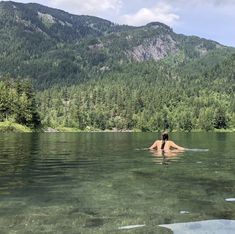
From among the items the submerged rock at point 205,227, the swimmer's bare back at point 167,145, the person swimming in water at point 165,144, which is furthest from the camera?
the swimmer's bare back at point 167,145

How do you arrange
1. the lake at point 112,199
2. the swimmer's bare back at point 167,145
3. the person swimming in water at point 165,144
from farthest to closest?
1. the swimmer's bare back at point 167,145
2. the person swimming in water at point 165,144
3. the lake at point 112,199

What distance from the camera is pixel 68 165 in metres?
43.1

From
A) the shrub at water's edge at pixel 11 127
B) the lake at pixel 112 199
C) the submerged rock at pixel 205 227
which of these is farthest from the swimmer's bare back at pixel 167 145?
the shrub at water's edge at pixel 11 127

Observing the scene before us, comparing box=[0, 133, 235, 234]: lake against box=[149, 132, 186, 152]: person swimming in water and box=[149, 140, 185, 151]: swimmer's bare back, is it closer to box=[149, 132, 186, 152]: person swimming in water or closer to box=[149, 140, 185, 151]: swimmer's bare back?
box=[149, 132, 186, 152]: person swimming in water

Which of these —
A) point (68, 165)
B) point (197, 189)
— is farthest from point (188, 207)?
point (68, 165)

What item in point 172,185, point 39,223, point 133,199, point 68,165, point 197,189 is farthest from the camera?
point 68,165

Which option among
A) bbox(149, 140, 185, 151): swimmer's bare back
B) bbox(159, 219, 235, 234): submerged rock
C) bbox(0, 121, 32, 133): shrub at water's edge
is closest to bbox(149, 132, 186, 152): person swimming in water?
bbox(149, 140, 185, 151): swimmer's bare back

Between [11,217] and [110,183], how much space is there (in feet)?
37.2

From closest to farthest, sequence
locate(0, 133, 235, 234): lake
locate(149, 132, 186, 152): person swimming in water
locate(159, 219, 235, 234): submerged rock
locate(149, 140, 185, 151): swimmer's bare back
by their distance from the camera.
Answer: locate(159, 219, 235, 234): submerged rock
locate(0, 133, 235, 234): lake
locate(149, 132, 186, 152): person swimming in water
locate(149, 140, 185, 151): swimmer's bare back

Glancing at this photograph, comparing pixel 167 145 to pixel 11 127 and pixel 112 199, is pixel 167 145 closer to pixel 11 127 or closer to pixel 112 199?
pixel 112 199

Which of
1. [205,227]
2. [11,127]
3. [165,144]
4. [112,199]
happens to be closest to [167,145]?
[165,144]

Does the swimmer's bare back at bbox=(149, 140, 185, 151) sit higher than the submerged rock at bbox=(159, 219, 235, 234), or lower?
higher

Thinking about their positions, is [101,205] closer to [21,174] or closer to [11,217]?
[11,217]

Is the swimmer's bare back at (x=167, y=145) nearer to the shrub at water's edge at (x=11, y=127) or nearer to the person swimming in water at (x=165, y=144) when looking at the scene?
the person swimming in water at (x=165, y=144)
